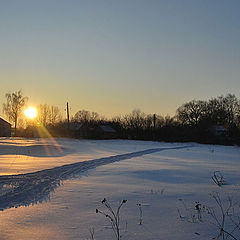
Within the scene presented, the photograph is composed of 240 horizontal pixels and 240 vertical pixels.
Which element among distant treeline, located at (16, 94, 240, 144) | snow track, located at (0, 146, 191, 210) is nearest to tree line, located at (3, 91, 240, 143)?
distant treeline, located at (16, 94, 240, 144)

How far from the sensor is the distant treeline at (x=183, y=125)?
47.2 m

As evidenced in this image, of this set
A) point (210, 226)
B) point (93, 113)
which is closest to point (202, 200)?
point (210, 226)

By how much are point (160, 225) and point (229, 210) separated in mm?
1391

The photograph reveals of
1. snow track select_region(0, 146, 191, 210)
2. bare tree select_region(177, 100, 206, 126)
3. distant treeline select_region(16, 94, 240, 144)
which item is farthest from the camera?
bare tree select_region(177, 100, 206, 126)

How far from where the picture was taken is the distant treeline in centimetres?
4722

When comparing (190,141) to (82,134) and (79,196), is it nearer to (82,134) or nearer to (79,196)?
(82,134)

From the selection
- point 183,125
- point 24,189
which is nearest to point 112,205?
point 24,189

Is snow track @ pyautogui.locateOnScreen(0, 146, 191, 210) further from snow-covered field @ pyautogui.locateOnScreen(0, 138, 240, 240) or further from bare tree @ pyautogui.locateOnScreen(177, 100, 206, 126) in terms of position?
bare tree @ pyautogui.locateOnScreen(177, 100, 206, 126)

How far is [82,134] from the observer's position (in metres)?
48.9

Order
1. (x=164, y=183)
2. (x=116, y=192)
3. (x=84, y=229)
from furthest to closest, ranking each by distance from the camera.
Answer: (x=164, y=183)
(x=116, y=192)
(x=84, y=229)

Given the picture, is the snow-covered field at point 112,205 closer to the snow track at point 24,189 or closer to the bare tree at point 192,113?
→ the snow track at point 24,189

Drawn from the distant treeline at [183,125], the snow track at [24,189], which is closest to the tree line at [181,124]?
the distant treeline at [183,125]

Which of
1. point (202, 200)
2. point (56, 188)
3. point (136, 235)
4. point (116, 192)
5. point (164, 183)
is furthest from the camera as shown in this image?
point (164, 183)

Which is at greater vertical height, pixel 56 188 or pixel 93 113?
pixel 93 113
